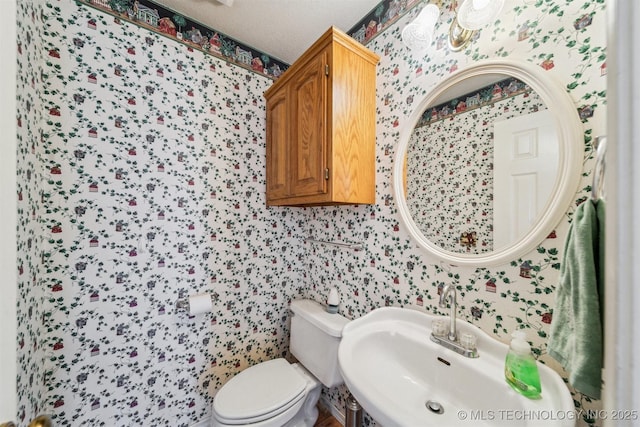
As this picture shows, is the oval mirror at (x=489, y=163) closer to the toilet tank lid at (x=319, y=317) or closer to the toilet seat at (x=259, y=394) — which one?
the toilet tank lid at (x=319, y=317)

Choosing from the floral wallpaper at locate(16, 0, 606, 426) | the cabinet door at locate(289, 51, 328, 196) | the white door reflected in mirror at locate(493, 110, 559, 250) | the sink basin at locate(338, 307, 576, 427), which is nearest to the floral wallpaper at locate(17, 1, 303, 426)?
the floral wallpaper at locate(16, 0, 606, 426)

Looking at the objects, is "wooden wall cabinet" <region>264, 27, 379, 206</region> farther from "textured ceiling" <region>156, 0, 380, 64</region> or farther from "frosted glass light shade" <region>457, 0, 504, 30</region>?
"frosted glass light shade" <region>457, 0, 504, 30</region>

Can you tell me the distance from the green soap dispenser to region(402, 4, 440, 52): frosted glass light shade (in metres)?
1.14

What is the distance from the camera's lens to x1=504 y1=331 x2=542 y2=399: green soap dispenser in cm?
64

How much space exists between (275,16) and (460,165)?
129 cm

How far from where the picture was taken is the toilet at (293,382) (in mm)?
1083

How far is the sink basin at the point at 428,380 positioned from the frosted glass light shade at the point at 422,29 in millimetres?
1156

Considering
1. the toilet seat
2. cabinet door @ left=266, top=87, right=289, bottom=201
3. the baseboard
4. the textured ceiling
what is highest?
the textured ceiling

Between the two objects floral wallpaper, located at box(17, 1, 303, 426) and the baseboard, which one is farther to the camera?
the baseboard

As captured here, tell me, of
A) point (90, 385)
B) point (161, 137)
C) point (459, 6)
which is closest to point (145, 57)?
point (161, 137)

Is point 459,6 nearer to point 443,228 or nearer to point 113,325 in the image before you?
point 443,228

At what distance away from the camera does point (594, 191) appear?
42cm

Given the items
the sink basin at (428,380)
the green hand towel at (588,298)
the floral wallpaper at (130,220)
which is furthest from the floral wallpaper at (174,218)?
the green hand towel at (588,298)

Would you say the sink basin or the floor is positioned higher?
the sink basin
